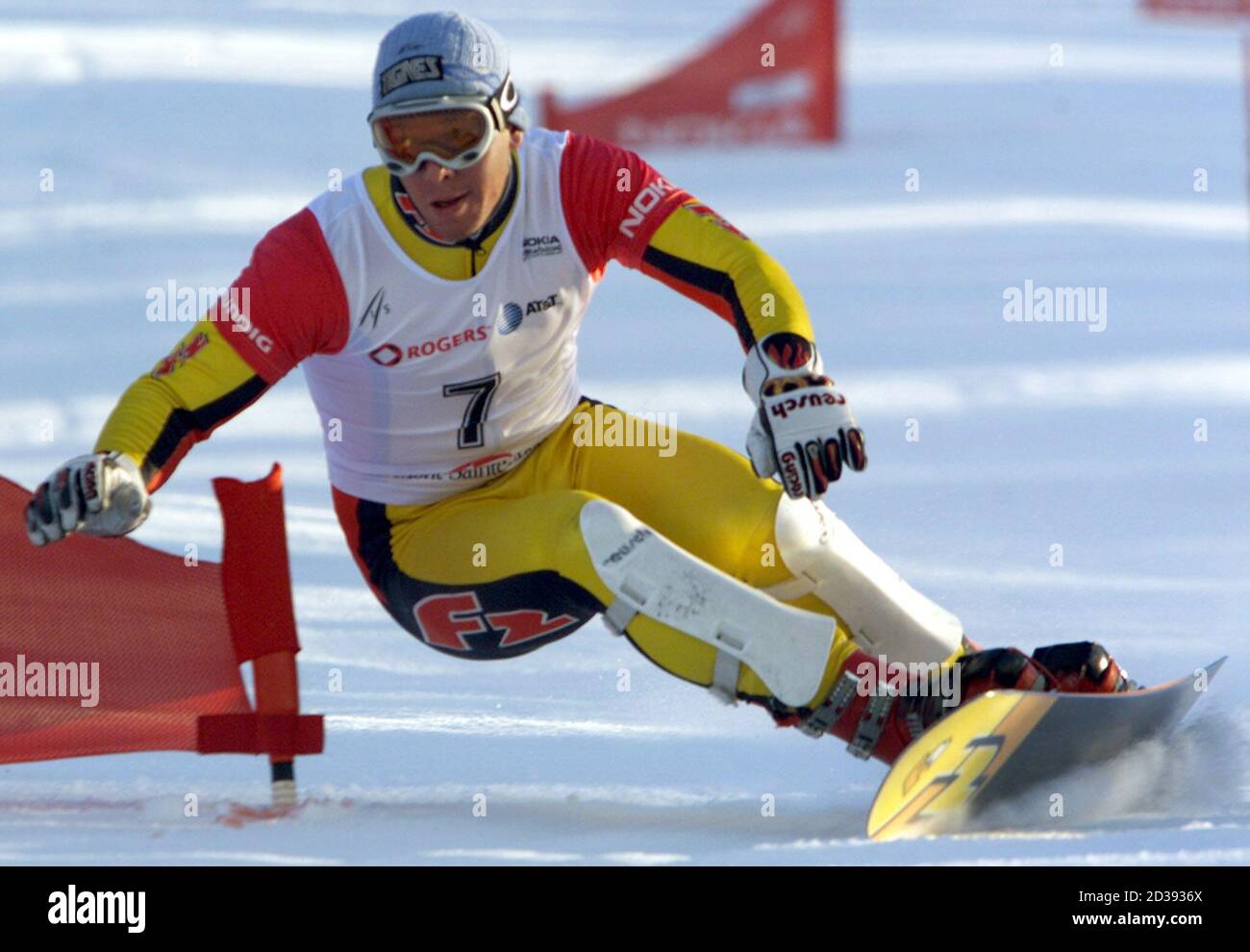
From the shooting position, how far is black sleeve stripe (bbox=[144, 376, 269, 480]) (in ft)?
12.4

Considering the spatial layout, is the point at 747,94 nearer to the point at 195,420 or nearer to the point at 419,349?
the point at 419,349

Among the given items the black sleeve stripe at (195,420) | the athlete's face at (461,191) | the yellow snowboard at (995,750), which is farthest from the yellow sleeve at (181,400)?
the yellow snowboard at (995,750)

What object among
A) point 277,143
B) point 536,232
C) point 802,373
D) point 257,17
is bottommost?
point 802,373

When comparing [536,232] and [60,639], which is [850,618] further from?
[60,639]

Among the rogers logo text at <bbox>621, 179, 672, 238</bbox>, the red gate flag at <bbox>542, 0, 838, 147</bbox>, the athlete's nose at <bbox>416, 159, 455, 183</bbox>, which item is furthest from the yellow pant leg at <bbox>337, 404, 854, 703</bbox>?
the red gate flag at <bbox>542, 0, 838, 147</bbox>

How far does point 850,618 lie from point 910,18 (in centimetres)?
1451

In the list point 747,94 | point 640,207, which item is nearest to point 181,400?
point 640,207

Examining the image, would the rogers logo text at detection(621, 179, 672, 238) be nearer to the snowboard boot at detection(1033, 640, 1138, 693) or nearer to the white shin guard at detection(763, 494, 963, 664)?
the white shin guard at detection(763, 494, 963, 664)

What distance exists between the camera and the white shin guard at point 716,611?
143 inches

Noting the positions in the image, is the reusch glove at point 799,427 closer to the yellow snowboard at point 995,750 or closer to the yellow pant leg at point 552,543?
the yellow pant leg at point 552,543

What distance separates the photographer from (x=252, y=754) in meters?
4.16

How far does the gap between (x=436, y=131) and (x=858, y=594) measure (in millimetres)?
1268

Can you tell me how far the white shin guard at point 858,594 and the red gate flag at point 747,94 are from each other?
8978mm
